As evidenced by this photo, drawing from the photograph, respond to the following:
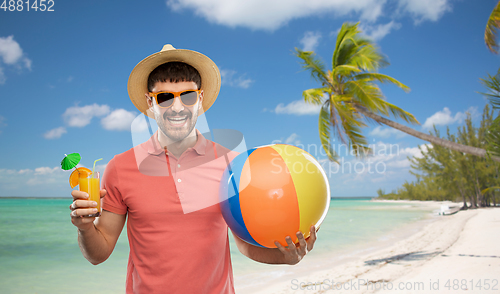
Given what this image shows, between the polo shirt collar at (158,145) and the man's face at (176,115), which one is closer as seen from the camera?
the man's face at (176,115)

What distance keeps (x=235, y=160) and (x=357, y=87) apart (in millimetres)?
8995

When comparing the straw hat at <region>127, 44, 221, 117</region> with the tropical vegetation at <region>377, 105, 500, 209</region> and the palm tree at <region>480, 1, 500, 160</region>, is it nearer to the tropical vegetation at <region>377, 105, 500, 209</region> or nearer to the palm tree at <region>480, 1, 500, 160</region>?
the palm tree at <region>480, 1, 500, 160</region>

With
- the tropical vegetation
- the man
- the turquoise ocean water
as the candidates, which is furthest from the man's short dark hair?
the tropical vegetation

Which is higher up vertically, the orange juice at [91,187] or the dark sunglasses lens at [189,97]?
the dark sunglasses lens at [189,97]

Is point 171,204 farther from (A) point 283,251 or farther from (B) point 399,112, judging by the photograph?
(B) point 399,112

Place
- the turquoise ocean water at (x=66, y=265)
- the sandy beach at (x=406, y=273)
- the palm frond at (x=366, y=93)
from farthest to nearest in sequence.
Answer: the palm frond at (x=366, y=93) < the turquoise ocean water at (x=66, y=265) < the sandy beach at (x=406, y=273)

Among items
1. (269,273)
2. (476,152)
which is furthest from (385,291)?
(476,152)

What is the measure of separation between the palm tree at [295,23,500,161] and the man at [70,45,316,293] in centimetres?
876

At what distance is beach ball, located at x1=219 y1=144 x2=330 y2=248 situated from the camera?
1.77 metres

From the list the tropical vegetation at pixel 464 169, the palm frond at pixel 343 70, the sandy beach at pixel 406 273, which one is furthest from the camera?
the tropical vegetation at pixel 464 169

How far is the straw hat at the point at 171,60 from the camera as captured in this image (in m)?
2.05

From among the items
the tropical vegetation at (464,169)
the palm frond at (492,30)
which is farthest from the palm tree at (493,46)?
the tropical vegetation at (464,169)

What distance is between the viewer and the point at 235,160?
1900 millimetres

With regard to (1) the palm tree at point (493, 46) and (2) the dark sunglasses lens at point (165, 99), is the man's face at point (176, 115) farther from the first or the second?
(1) the palm tree at point (493, 46)
